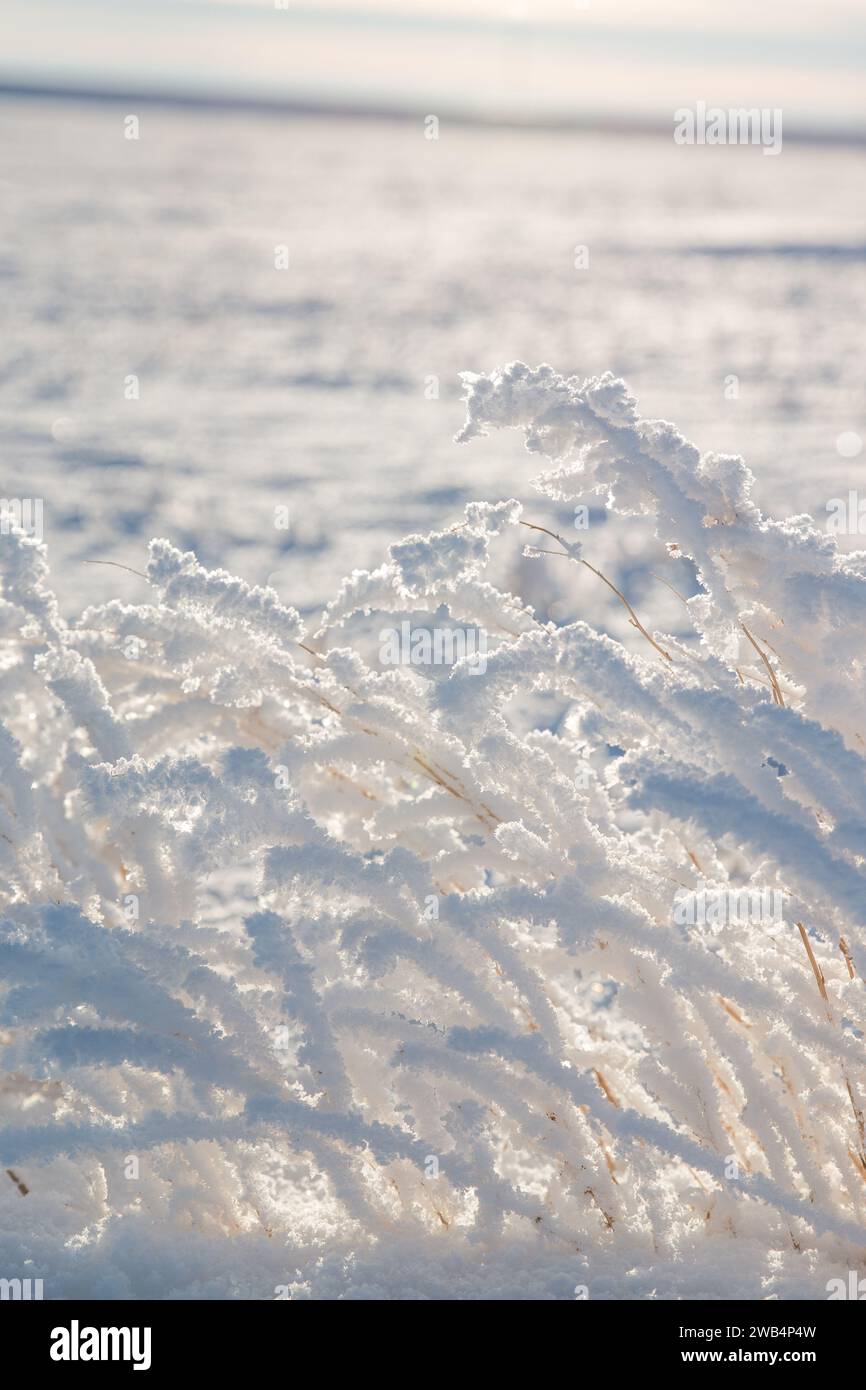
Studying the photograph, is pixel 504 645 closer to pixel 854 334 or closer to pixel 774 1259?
pixel 774 1259

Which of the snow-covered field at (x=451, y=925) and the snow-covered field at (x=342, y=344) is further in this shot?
the snow-covered field at (x=342, y=344)

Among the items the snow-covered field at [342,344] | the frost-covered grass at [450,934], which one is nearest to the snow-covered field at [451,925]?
the frost-covered grass at [450,934]

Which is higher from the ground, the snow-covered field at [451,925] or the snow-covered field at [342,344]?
the snow-covered field at [342,344]

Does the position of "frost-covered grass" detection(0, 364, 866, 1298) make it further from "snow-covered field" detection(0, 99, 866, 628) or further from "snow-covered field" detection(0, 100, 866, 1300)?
"snow-covered field" detection(0, 99, 866, 628)

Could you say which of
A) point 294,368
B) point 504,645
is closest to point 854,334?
point 294,368

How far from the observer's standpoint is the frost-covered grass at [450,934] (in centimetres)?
165

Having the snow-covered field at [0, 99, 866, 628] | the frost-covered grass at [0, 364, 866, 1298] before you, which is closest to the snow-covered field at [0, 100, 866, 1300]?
the frost-covered grass at [0, 364, 866, 1298]

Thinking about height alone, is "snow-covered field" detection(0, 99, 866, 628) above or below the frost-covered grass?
above

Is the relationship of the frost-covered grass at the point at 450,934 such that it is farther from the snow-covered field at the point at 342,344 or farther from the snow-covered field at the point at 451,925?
the snow-covered field at the point at 342,344

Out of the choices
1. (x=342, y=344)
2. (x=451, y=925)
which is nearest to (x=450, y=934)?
(x=451, y=925)

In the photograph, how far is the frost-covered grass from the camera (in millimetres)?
1654

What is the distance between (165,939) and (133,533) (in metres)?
4.73

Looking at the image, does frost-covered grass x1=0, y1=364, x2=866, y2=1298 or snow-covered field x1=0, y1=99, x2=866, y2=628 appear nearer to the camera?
frost-covered grass x1=0, y1=364, x2=866, y2=1298

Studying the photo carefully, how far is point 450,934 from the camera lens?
1.74m
